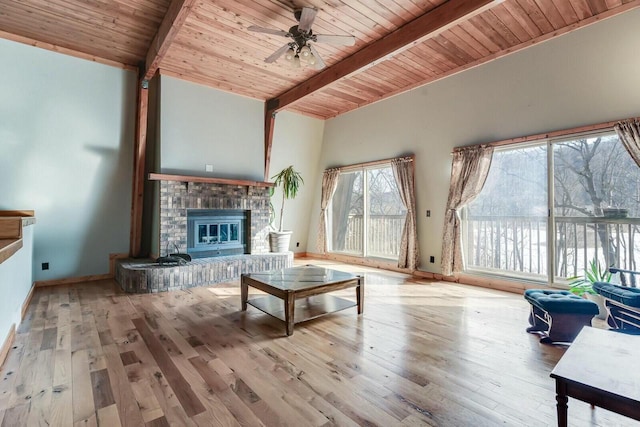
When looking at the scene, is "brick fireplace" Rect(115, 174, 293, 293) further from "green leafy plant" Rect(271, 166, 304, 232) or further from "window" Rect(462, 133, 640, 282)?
"window" Rect(462, 133, 640, 282)

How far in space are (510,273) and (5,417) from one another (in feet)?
17.2

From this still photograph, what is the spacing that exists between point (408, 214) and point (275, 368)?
3.86m

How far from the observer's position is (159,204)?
4.63 m

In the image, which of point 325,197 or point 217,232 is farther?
point 325,197

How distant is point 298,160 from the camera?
6.86m

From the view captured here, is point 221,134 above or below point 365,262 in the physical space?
above

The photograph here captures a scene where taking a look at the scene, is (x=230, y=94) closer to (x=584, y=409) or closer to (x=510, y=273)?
(x=510, y=273)

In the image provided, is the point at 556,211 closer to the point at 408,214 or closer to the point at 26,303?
the point at 408,214

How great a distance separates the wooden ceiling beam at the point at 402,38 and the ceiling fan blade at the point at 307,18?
41.4 inches

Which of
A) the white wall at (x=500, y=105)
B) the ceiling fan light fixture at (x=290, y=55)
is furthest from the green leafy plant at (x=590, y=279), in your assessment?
the ceiling fan light fixture at (x=290, y=55)

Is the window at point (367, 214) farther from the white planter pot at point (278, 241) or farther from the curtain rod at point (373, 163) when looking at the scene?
the white planter pot at point (278, 241)

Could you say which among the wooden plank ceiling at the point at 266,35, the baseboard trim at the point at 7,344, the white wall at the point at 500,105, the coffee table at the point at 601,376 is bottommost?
the baseboard trim at the point at 7,344

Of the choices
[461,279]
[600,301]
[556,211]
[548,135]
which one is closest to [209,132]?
[461,279]

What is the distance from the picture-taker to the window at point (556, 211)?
351cm
